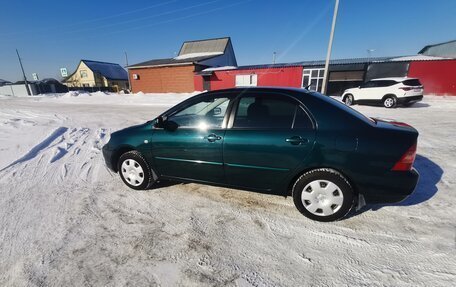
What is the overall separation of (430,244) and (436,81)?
20.5 meters

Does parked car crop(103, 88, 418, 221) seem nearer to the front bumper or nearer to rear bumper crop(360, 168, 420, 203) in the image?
rear bumper crop(360, 168, 420, 203)

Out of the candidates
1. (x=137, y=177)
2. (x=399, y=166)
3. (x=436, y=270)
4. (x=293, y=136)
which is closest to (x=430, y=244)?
(x=436, y=270)

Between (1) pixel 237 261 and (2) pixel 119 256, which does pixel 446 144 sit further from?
(2) pixel 119 256

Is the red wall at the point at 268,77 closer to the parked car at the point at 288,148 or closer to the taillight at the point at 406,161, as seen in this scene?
the parked car at the point at 288,148

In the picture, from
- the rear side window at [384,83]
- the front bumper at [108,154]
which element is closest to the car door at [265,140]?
the front bumper at [108,154]

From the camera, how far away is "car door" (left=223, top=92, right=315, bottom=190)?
2609 millimetres

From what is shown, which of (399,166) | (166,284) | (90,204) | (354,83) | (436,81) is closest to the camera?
(166,284)

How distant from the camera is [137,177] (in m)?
3.56

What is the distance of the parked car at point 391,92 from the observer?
456 inches

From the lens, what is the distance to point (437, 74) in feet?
54.7

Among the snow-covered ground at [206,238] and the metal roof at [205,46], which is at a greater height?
the metal roof at [205,46]

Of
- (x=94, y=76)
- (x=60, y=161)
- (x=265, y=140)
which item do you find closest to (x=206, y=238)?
(x=265, y=140)

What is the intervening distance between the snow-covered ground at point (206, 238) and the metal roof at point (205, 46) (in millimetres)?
33309

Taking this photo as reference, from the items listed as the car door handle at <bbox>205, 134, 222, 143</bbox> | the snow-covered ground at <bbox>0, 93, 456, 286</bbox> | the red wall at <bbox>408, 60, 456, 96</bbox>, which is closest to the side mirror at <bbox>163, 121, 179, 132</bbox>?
the car door handle at <bbox>205, 134, 222, 143</bbox>
